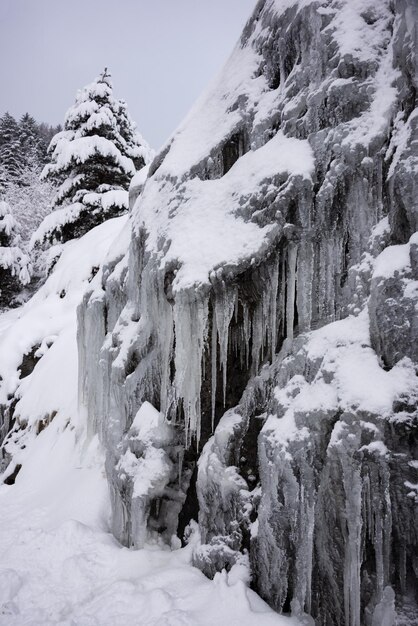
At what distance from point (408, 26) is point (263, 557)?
5448 mm

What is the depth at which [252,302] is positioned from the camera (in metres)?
4.73

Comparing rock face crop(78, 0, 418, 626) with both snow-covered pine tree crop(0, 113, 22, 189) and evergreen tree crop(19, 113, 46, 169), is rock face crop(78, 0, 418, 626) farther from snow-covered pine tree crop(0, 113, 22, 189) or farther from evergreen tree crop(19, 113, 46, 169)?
evergreen tree crop(19, 113, 46, 169)

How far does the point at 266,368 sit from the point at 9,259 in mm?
14224

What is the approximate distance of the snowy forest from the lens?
3.38 metres

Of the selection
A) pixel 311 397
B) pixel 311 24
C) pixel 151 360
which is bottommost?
pixel 311 397

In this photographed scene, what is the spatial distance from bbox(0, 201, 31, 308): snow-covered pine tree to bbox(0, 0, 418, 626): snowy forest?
429 inches

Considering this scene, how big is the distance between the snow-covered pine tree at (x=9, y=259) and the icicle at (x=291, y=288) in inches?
565

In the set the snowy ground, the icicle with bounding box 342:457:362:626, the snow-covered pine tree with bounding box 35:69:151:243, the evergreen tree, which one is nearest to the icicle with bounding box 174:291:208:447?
the snowy ground

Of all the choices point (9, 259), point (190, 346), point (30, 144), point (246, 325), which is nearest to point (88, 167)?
point (9, 259)

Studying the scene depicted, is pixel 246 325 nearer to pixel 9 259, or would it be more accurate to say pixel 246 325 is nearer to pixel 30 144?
pixel 9 259

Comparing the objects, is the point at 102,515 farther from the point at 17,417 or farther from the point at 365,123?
the point at 365,123

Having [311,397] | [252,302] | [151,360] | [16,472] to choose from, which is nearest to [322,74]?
[252,302]

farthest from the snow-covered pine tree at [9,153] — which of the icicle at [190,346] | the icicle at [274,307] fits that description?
the icicle at [274,307]

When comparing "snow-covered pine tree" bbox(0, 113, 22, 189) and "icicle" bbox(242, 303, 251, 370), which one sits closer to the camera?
"icicle" bbox(242, 303, 251, 370)
